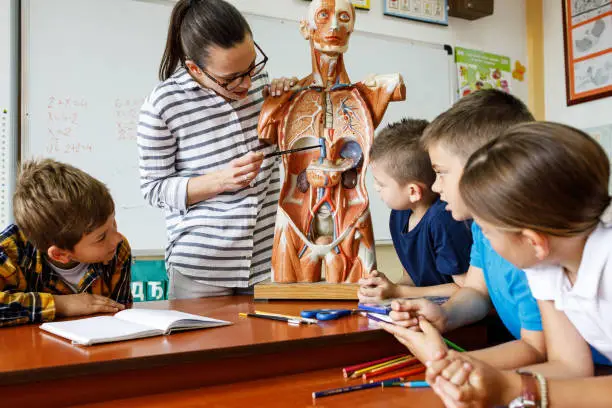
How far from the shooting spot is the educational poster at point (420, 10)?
3326 mm

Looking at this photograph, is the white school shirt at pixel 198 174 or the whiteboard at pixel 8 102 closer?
the white school shirt at pixel 198 174

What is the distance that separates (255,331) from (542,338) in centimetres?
49

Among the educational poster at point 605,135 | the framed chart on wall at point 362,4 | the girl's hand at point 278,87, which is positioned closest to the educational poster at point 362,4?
the framed chart on wall at point 362,4

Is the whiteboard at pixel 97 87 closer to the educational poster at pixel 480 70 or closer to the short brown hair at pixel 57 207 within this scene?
the short brown hair at pixel 57 207

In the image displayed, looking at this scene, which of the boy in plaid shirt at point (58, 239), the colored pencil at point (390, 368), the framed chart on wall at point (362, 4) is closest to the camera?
the colored pencil at point (390, 368)

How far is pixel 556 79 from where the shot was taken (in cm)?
375

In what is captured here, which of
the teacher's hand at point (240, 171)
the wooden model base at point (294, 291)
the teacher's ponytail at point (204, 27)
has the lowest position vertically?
the wooden model base at point (294, 291)

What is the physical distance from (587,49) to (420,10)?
1.01 metres

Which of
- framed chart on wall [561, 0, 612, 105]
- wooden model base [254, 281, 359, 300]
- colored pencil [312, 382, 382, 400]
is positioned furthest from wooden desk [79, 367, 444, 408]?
framed chart on wall [561, 0, 612, 105]

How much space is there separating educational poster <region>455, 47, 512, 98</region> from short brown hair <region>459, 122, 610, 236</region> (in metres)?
2.90

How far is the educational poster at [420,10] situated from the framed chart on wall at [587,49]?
30.3 inches

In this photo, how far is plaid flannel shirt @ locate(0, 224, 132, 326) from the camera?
1.20 metres

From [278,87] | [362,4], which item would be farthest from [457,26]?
[278,87]

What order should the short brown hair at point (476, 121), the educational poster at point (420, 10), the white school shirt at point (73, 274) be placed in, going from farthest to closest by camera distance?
1. the educational poster at point (420, 10)
2. the white school shirt at point (73, 274)
3. the short brown hair at point (476, 121)
